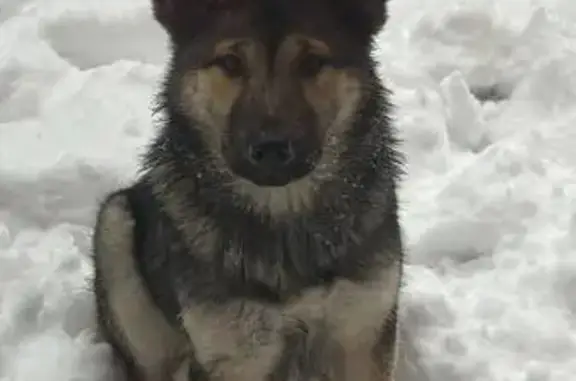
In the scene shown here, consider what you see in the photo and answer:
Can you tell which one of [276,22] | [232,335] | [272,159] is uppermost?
[276,22]

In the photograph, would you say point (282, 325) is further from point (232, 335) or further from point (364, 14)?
point (364, 14)

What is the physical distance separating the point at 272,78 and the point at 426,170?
1.65 metres

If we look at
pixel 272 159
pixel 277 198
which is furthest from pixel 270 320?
pixel 272 159

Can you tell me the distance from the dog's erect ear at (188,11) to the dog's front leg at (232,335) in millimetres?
696

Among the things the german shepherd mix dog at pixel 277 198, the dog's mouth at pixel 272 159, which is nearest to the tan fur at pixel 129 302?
the german shepherd mix dog at pixel 277 198

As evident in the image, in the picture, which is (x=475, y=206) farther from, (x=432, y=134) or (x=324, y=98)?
(x=324, y=98)

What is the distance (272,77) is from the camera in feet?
7.75

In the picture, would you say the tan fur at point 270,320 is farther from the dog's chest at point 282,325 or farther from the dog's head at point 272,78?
the dog's head at point 272,78

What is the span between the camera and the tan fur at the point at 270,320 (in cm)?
253

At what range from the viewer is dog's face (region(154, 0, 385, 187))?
7.54 feet

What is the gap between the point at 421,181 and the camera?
385cm

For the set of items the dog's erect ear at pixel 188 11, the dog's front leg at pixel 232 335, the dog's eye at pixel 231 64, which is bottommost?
the dog's front leg at pixel 232 335

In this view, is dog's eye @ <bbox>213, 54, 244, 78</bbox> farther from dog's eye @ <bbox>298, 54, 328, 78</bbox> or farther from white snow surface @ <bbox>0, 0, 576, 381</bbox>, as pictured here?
white snow surface @ <bbox>0, 0, 576, 381</bbox>

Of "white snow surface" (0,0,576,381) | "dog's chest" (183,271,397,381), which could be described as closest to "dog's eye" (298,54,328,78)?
"dog's chest" (183,271,397,381)
